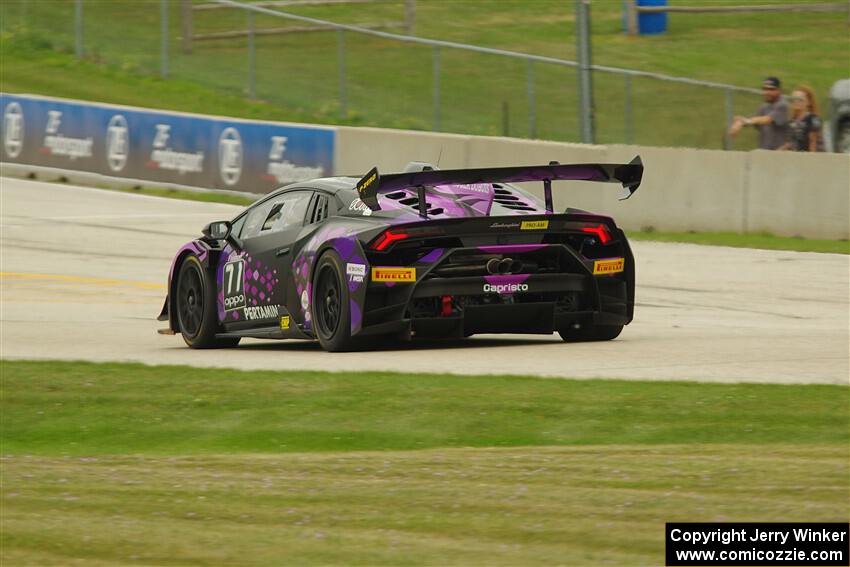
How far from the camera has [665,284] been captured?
17.8 meters

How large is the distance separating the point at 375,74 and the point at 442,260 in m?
19.7

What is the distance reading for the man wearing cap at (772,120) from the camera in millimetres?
21078

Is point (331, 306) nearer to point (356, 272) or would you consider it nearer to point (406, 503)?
point (356, 272)

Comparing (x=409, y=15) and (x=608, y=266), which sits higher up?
(x=409, y=15)

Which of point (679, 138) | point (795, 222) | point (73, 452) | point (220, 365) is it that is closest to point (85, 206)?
point (679, 138)

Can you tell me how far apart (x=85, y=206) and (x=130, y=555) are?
2058 cm

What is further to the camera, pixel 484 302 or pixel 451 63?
pixel 451 63

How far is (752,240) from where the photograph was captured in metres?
20.5

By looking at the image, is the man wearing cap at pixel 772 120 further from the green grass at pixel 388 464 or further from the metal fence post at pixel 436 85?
the green grass at pixel 388 464

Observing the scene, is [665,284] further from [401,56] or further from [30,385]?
[401,56]

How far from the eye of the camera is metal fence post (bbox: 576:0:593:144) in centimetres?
2258

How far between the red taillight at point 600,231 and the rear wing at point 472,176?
35cm

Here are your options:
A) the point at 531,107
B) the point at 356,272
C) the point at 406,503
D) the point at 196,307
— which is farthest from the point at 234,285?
the point at 531,107

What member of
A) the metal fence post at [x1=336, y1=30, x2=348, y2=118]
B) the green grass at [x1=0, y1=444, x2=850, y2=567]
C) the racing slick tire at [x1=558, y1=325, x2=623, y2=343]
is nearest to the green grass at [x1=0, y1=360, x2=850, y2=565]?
the green grass at [x1=0, y1=444, x2=850, y2=567]
